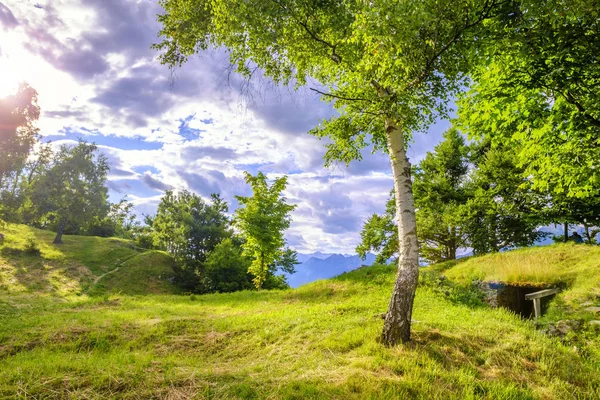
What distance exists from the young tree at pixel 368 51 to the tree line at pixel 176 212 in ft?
56.8

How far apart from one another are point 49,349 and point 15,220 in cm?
3463

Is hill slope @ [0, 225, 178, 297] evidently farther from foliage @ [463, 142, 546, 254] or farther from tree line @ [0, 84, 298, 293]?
foliage @ [463, 142, 546, 254]

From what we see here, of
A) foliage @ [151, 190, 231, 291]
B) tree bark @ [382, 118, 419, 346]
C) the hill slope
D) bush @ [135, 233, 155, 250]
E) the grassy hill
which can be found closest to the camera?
the grassy hill

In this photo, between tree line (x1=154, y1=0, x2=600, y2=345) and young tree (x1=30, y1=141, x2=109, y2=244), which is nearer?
tree line (x1=154, y1=0, x2=600, y2=345)

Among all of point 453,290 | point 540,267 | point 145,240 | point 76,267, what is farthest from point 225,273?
point 540,267

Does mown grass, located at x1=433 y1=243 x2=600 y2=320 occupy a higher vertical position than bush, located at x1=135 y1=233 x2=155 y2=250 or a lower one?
lower

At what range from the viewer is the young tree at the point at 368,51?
5.47m

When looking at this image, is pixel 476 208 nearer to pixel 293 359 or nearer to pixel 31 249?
pixel 293 359

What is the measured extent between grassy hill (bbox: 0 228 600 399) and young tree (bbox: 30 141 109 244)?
1432 inches

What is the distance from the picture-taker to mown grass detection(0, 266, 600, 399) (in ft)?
14.0

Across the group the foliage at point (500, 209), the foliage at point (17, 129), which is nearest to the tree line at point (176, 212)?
the foliage at point (17, 129)

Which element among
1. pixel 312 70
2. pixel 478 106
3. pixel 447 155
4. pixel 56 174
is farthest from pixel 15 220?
pixel 447 155

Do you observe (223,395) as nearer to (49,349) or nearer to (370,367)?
(370,367)

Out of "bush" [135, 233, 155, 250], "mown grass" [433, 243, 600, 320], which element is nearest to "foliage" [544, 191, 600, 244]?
"mown grass" [433, 243, 600, 320]
